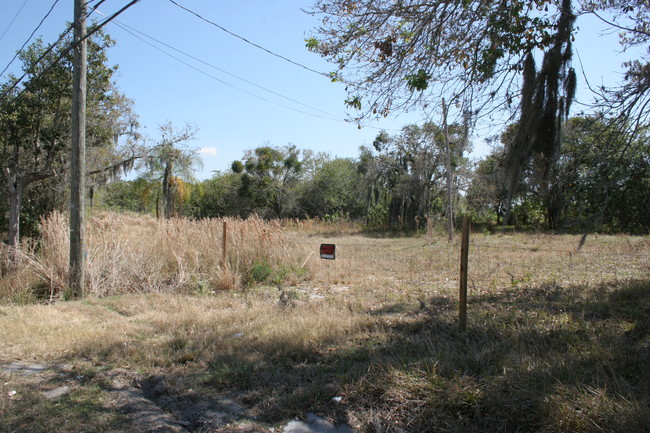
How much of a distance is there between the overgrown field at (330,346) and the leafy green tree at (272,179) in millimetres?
28284

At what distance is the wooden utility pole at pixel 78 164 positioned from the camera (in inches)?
346

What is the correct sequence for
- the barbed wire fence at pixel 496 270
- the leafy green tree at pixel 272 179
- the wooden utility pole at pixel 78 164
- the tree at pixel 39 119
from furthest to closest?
1. the leafy green tree at pixel 272 179
2. the tree at pixel 39 119
3. the wooden utility pole at pixel 78 164
4. the barbed wire fence at pixel 496 270

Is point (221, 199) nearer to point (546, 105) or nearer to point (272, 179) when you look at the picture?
point (272, 179)

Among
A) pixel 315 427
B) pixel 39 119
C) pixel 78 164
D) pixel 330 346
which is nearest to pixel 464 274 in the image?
pixel 330 346

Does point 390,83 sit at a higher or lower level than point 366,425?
higher

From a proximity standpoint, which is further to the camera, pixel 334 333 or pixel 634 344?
pixel 334 333

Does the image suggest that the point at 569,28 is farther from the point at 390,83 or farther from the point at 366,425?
the point at 366,425

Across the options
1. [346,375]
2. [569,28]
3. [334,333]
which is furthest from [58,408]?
[569,28]

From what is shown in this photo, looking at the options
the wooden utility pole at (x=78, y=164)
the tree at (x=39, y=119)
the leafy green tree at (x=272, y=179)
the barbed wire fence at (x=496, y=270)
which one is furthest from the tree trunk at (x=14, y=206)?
the leafy green tree at (x=272, y=179)

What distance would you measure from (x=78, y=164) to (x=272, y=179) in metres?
30.1

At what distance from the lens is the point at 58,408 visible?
375 cm

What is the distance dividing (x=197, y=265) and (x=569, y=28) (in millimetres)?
8320

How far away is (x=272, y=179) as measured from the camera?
3894 centimetres

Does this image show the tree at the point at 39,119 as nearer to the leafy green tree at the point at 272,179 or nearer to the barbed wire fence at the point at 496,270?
the barbed wire fence at the point at 496,270
